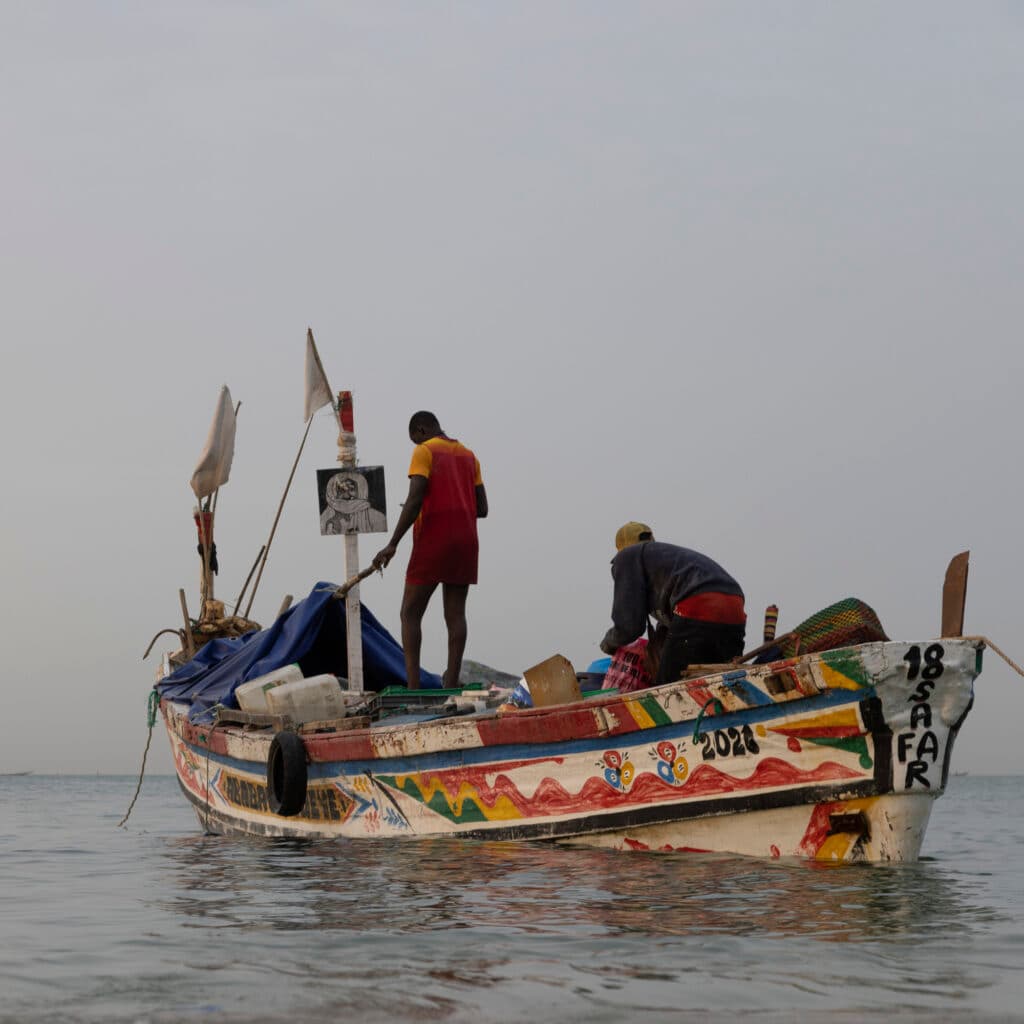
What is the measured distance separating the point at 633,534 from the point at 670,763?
132 cm

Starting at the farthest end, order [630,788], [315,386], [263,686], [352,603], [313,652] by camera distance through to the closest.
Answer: [313,652], [315,386], [352,603], [263,686], [630,788]

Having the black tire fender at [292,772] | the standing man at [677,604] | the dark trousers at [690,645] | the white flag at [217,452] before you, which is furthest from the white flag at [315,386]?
the dark trousers at [690,645]

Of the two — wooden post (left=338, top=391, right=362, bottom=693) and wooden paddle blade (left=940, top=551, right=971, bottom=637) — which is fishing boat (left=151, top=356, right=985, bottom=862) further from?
wooden post (left=338, top=391, right=362, bottom=693)

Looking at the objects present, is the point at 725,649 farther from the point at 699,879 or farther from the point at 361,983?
the point at 361,983

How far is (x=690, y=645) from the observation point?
6812 mm

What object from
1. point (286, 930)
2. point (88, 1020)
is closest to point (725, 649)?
point (286, 930)

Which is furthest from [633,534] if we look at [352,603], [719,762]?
[352,603]

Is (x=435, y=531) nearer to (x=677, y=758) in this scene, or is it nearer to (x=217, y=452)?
(x=677, y=758)

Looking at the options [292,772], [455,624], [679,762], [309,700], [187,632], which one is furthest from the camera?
[187,632]

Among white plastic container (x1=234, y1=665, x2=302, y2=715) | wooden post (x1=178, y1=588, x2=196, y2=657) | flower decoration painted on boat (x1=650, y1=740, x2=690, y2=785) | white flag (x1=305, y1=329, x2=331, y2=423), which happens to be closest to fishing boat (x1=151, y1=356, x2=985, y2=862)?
flower decoration painted on boat (x1=650, y1=740, x2=690, y2=785)

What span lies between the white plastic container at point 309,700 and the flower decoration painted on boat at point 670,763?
2936mm

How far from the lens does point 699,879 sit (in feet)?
18.7

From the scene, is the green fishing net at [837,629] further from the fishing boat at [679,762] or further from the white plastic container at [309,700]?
the white plastic container at [309,700]

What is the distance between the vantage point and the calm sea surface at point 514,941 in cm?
346
